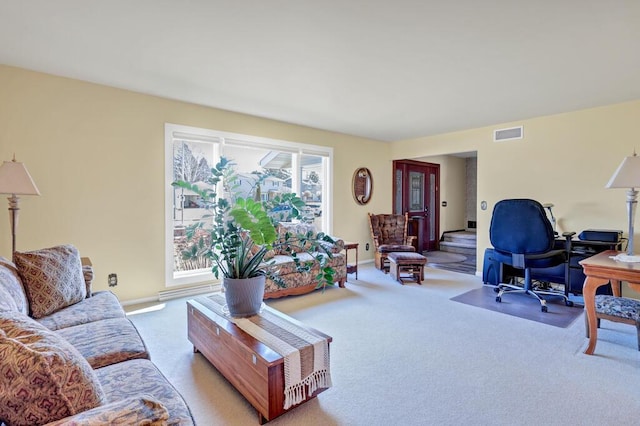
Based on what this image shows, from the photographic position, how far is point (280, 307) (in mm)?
3621

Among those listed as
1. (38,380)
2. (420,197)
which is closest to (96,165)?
(38,380)

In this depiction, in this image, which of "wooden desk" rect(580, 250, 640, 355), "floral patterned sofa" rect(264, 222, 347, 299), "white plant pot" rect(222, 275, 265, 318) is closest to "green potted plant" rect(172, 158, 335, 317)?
"white plant pot" rect(222, 275, 265, 318)

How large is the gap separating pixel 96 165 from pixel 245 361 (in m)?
2.81

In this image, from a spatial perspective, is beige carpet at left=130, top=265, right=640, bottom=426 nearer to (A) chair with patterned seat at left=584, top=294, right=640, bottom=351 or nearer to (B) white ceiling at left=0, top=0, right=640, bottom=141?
(A) chair with patterned seat at left=584, top=294, right=640, bottom=351

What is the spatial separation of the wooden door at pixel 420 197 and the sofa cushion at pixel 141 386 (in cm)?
580

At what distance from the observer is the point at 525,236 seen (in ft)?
11.3

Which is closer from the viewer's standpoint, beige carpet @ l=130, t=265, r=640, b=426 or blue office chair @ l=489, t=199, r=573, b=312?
beige carpet @ l=130, t=265, r=640, b=426

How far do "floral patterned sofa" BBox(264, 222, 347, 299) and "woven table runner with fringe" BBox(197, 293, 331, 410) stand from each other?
1.38m

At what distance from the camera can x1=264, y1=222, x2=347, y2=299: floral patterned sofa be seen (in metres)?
3.80

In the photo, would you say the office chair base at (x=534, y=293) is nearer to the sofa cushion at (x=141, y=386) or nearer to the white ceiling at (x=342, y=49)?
the white ceiling at (x=342, y=49)

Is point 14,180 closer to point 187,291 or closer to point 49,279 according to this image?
point 49,279

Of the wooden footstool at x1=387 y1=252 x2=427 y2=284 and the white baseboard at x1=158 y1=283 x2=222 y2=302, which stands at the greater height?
the wooden footstool at x1=387 y1=252 x2=427 y2=284

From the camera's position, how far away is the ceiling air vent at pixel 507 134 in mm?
4691

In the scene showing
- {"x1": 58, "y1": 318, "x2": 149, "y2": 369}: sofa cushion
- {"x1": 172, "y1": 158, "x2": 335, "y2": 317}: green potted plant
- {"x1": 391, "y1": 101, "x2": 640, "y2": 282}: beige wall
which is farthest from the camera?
{"x1": 391, "y1": 101, "x2": 640, "y2": 282}: beige wall
